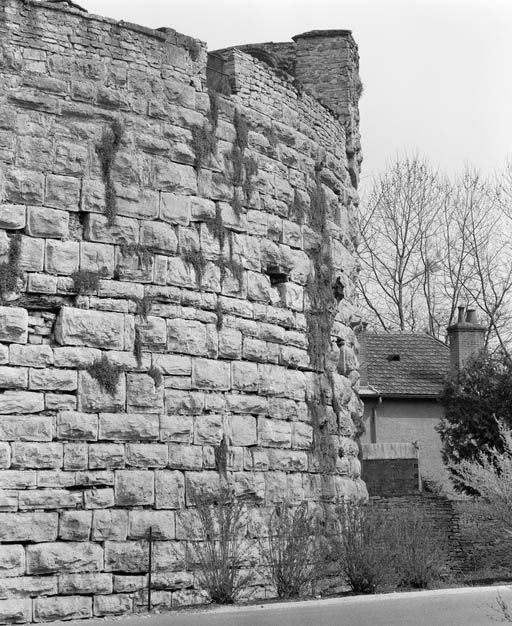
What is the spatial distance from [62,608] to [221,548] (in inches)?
68.4

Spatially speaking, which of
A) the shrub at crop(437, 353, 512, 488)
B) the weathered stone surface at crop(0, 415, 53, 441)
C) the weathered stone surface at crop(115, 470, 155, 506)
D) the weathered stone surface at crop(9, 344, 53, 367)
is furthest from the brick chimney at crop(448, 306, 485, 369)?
the weathered stone surface at crop(0, 415, 53, 441)

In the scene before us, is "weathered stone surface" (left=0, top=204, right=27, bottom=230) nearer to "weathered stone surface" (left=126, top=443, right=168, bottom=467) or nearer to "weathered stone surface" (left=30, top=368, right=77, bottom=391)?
"weathered stone surface" (left=30, top=368, right=77, bottom=391)

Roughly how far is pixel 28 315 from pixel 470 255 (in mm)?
28452

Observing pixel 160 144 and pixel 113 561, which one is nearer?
pixel 113 561

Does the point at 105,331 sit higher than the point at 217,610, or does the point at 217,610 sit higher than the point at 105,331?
the point at 105,331

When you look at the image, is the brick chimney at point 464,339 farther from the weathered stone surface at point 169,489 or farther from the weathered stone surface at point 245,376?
the weathered stone surface at point 169,489

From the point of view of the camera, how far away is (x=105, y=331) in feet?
41.5

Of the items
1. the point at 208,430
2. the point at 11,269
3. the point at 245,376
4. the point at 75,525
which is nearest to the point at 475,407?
the point at 245,376

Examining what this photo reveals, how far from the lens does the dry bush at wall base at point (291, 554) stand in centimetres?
1323

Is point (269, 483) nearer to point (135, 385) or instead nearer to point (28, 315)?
point (135, 385)

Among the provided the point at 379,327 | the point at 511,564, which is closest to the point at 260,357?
the point at 511,564

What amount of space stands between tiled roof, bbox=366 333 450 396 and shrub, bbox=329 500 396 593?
60.2 feet

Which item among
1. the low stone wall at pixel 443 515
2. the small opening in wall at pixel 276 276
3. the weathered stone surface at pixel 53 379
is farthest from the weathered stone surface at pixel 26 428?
the low stone wall at pixel 443 515

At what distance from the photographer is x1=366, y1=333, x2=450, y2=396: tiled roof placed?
33.6 m
